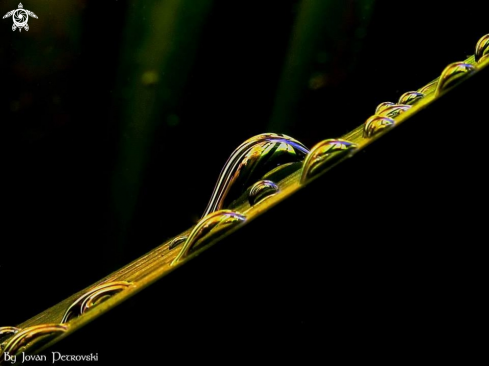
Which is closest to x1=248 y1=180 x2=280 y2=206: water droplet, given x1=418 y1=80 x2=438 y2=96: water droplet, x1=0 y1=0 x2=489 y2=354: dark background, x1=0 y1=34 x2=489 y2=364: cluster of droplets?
x1=0 y1=34 x2=489 y2=364: cluster of droplets

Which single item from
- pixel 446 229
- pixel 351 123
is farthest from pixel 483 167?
pixel 351 123

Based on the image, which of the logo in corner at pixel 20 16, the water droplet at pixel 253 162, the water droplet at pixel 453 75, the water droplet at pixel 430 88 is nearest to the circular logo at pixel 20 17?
the logo in corner at pixel 20 16

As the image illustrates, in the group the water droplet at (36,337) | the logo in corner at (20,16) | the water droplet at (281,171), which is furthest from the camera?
the logo in corner at (20,16)

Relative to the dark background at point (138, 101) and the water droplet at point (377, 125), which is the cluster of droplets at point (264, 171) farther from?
the dark background at point (138, 101)

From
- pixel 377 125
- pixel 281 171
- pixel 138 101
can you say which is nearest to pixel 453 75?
pixel 377 125

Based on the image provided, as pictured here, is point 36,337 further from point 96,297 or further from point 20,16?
point 20,16

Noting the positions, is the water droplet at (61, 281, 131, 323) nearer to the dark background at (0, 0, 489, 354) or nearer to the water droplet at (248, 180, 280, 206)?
the water droplet at (248, 180, 280, 206)
